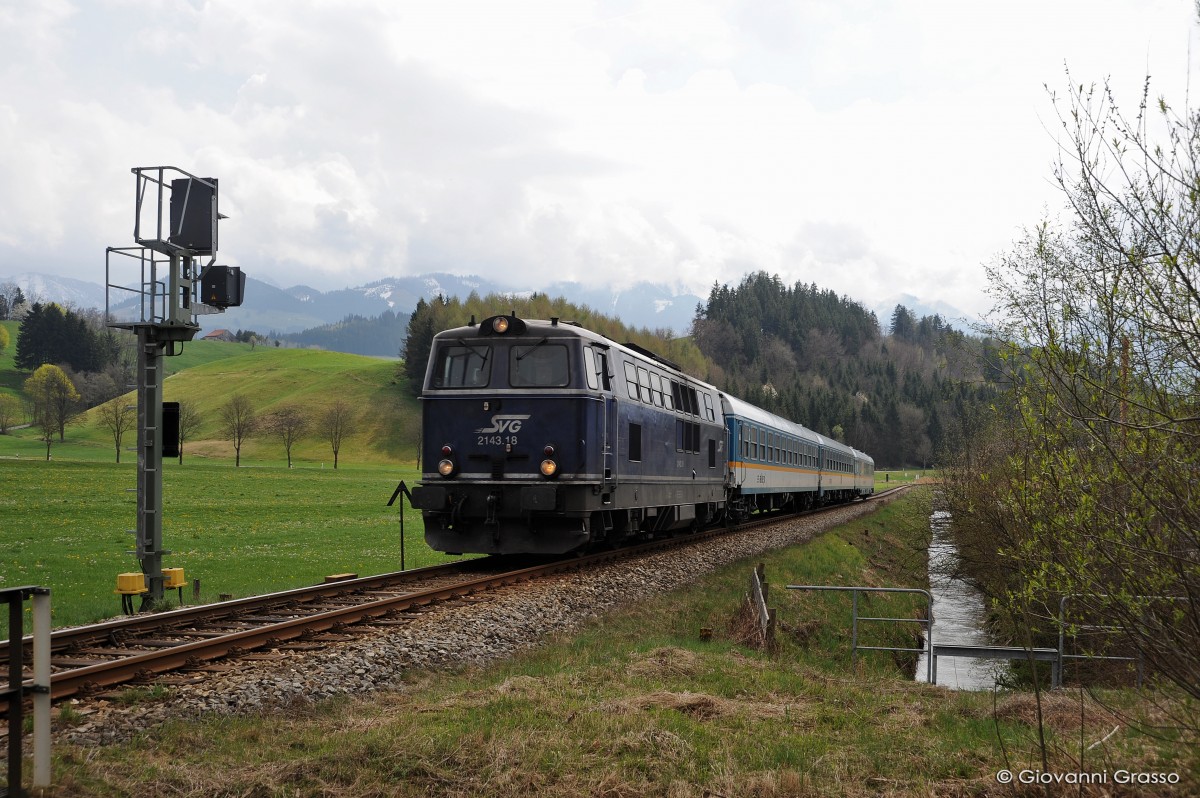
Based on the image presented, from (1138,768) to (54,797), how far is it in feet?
20.8

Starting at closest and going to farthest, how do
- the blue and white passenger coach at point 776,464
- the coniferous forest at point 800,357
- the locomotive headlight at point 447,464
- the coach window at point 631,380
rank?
the locomotive headlight at point 447,464, the coach window at point 631,380, the blue and white passenger coach at point 776,464, the coniferous forest at point 800,357

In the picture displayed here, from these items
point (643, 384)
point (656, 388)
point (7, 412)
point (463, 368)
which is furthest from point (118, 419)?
point (463, 368)

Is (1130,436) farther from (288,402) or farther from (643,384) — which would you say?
(288,402)

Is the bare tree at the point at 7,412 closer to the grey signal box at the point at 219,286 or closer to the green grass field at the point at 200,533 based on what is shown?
the green grass field at the point at 200,533

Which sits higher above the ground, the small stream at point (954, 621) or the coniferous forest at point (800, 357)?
the coniferous forest at point (800, 357)

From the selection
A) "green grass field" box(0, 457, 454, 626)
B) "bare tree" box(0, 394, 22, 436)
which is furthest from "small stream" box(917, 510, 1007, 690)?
"bare tree" box(0, 394, 22, 436)

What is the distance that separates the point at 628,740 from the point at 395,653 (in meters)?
3.54

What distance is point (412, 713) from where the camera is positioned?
7.50m

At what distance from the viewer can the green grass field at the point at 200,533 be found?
58.2ft

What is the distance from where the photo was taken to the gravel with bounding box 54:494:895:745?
713 centimetres

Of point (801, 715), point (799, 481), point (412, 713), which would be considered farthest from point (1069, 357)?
point (799, 481)

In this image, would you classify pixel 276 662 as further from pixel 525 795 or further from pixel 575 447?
pixel 575 447

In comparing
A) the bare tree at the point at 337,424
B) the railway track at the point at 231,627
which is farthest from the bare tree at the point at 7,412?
the railway track at the point at 231,627

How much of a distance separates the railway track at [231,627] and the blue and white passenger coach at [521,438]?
819 mm
